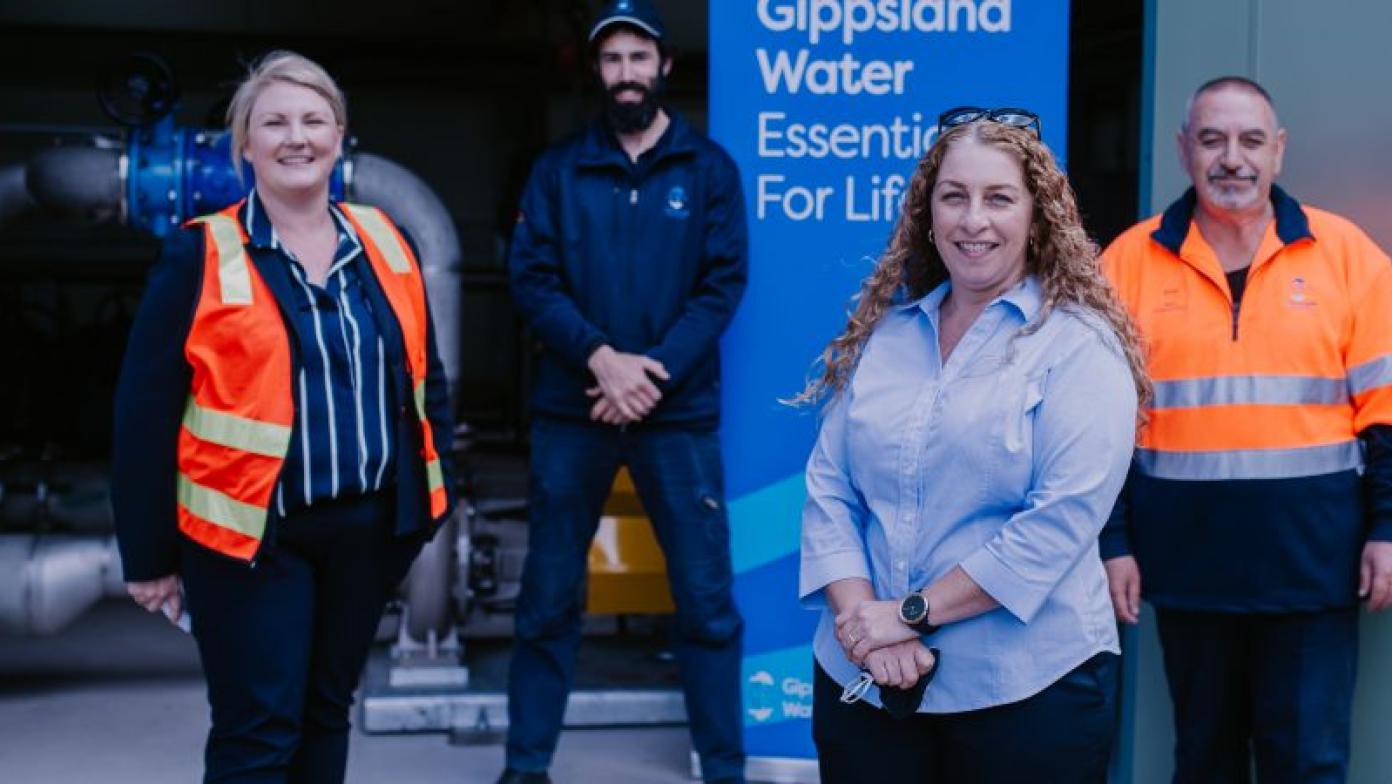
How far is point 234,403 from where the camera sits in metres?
2.33

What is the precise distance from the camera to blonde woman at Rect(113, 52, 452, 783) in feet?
7.63

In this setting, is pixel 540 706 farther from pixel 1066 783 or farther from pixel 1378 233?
pixel 1378 233

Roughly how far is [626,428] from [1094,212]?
679 cm

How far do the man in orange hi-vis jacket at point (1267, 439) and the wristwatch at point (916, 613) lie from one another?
1.11 metres

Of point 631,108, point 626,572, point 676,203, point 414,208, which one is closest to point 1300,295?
point 676,203

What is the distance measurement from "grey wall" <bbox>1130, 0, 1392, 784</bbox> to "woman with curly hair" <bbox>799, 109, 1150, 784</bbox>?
151cm

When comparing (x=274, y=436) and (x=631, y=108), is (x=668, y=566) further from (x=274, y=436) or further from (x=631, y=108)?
(x=274, y=436)

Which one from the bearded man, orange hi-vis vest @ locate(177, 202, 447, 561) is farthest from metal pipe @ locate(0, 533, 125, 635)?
orange hi-vis vest @ locate(177, 202, 447, 561)

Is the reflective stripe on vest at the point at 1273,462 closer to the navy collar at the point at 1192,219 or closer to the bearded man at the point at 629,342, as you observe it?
the navy collar at the point at 1192,219

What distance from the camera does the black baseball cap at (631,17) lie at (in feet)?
10.9

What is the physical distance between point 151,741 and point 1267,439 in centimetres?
286

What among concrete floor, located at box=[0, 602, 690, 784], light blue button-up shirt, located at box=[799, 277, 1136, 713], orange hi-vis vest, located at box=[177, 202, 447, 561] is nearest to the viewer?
light blue button-up shirt, located at box=[799, 277, 1136, 713]

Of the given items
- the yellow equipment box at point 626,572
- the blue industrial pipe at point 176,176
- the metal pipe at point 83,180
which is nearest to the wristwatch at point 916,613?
the yellow equipment box at point 626,572

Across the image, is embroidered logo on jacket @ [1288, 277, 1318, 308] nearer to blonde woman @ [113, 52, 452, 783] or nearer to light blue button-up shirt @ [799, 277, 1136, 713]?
light blue button-up shirt @ [799, 277, 1136, 713]
